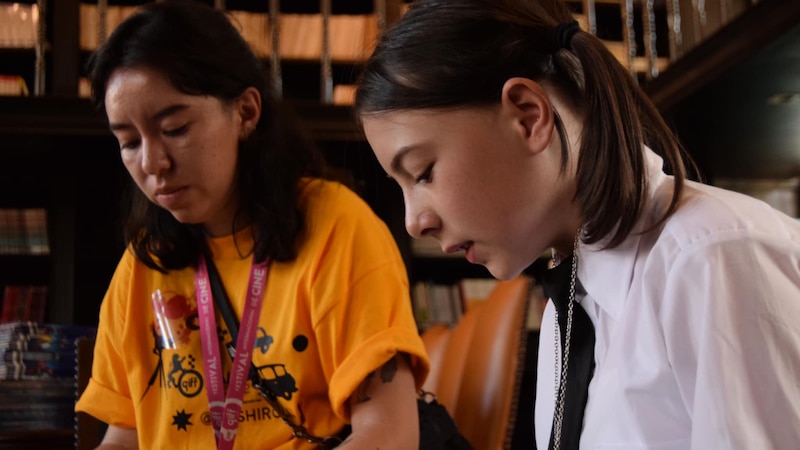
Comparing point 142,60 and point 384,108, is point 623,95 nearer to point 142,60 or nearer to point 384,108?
point 384,108

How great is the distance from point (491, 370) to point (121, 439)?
647 mm

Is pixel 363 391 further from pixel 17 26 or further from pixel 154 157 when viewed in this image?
pixel 17 26

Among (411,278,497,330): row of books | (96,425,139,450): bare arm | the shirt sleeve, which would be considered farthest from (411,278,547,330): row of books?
the shirt sleeve

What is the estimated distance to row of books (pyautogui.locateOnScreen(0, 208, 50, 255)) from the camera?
Result: 4035 millimetres

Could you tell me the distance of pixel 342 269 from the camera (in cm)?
137

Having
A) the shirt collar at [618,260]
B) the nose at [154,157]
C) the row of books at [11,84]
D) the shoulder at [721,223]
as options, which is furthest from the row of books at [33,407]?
the row of books at [11,84]

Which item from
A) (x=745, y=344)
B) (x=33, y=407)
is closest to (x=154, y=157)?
(x=33, y=407)

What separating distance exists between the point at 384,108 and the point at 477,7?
0.14 metres

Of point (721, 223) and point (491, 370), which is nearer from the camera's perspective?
point (721, 223)

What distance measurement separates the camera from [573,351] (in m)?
0.94

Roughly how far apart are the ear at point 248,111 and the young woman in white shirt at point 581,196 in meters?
0.57

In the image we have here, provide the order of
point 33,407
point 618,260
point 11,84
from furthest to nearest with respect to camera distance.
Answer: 1. point 11,84
2. point 33,407
3. point 618,260

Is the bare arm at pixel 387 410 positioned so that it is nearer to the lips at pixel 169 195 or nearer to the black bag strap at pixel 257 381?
the black bag strap at pixel 257 381

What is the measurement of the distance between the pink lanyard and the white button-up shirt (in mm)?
650
